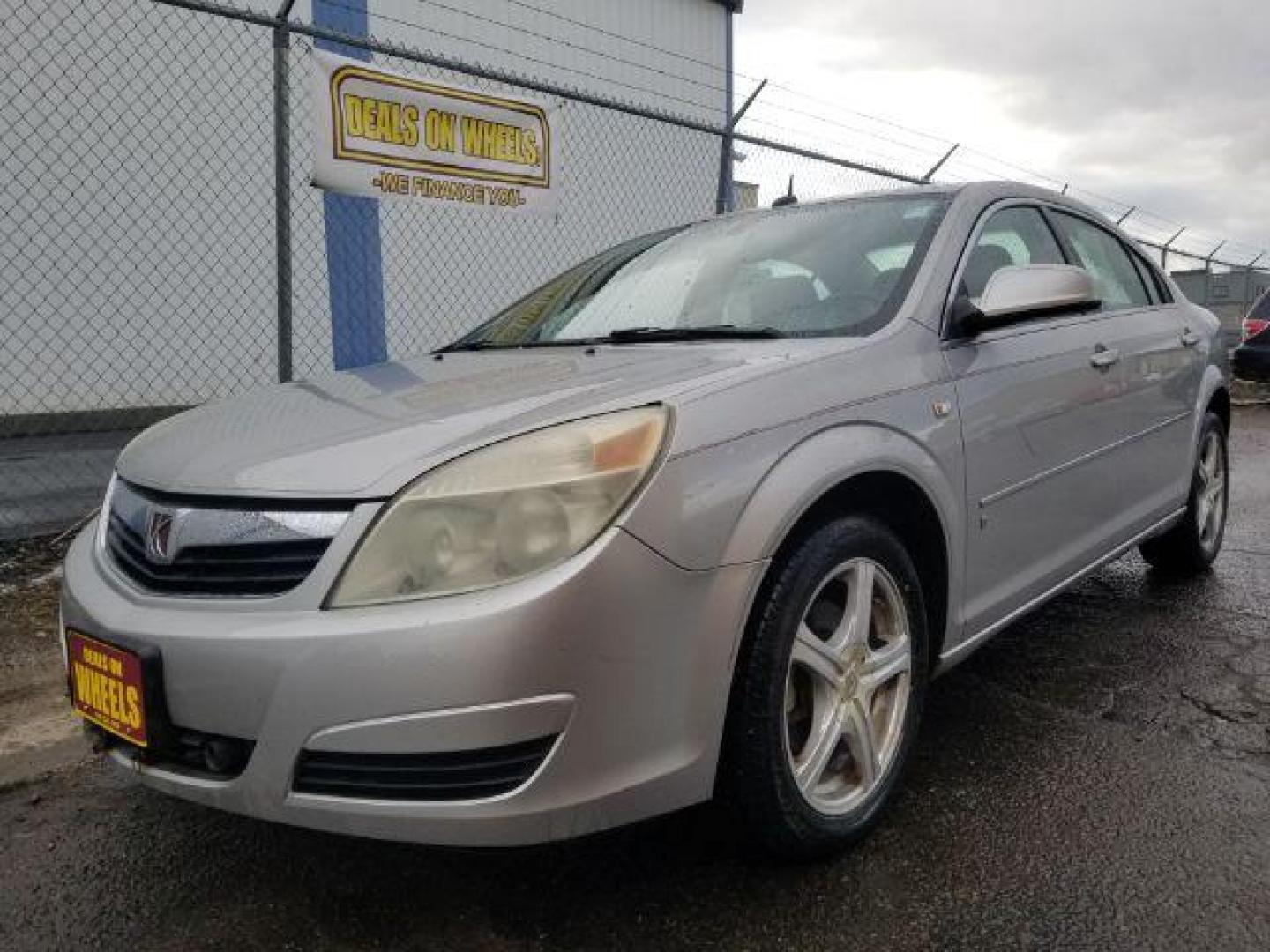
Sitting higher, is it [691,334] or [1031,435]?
[691,334]

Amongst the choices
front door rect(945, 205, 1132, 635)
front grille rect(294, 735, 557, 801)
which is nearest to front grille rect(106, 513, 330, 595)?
front grille rect(294, 735, 557, 801)

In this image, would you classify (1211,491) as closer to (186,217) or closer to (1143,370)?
(1143,370)

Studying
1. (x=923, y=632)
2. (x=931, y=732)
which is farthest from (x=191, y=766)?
(x=931, y=732)

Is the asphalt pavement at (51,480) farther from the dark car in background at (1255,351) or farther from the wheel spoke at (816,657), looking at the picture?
the dark car in background at (1255,351)

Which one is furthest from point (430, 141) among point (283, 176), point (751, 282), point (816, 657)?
point (816, 657)

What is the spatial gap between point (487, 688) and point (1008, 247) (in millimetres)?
2177

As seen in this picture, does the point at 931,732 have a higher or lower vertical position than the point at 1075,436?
lower

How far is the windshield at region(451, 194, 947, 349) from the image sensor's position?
96.2 inches

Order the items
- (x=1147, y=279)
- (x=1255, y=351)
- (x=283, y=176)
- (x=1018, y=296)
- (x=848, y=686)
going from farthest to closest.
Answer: (x=1255, y=351) < (x=283, y=176) < (x=1147, y=279) < (x=1018, y=296) < (x=848, y=686)

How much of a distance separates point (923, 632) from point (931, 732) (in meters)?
0.54

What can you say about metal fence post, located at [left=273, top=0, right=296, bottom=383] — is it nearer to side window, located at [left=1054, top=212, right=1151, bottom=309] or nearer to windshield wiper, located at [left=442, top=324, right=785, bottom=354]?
windshield wiper, located at [left=442, top=324, right=785, bottom=354]

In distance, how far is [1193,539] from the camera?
12.9 feet

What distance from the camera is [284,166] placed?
14.3 feet

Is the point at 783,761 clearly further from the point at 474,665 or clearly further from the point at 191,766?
the point at 191,766
